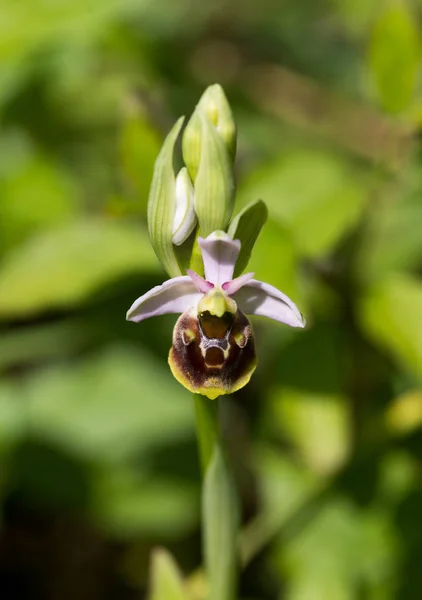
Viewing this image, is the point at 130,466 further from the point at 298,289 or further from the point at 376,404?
the point at 298,289

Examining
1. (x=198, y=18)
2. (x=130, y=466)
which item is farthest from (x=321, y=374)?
(x=198, y=18)

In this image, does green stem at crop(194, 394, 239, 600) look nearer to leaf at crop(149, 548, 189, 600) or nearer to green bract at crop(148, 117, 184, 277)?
leaf at crop(149, 548, 189, 600)

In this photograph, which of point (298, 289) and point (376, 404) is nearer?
point (298, 289)

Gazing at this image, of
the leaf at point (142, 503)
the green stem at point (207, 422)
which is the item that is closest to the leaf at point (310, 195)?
the green stem at point (207, 422)

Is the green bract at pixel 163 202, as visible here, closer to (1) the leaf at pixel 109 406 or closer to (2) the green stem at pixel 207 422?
(2) the green stem at pixel 207 422

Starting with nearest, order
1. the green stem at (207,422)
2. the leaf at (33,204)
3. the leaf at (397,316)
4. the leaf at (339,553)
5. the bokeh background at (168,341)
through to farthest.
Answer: the green stem at (207,422) < the leaf at (397,316) < the bokeh background at (168,341) < the leaf at (339,553) < the leaf at (33,204)

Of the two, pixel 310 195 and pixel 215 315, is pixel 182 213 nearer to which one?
pixel 215 315

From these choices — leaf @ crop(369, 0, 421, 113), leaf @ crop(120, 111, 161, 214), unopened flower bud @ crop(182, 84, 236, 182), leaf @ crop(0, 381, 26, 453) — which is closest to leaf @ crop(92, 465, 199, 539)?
leaf @ crop(0, 381, 26, 453)
